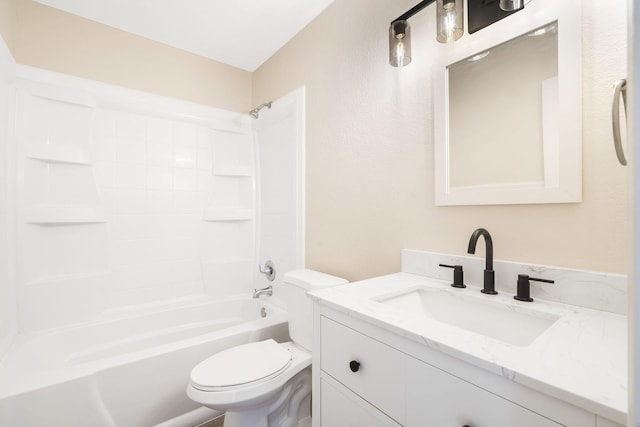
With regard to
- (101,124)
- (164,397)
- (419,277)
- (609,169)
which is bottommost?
(164,397)

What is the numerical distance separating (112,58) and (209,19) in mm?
749

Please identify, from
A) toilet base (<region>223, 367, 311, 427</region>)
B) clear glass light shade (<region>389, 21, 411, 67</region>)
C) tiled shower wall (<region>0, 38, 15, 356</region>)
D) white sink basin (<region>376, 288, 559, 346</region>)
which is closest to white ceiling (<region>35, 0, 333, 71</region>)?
tiled shower wall (<region>0, 38, 15, 356</region>)

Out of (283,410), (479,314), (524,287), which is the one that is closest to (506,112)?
(524,287)

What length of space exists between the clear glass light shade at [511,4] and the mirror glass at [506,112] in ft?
0.36

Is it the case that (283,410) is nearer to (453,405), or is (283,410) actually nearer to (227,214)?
(453,405)

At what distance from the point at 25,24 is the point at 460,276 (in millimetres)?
2760

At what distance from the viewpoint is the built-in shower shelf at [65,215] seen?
1.72 meters

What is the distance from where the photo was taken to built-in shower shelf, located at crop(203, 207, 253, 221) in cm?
240

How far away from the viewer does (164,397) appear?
1.40 meters

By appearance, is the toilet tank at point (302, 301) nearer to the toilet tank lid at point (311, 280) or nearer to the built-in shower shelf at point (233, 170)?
the toilet tank lid at point (311, 280)

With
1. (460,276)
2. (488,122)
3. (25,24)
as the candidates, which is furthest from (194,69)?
(460,276)

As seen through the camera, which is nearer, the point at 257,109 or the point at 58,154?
the point at 58,154

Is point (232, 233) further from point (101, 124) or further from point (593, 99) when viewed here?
point (593, 99)

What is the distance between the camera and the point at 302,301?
1520mm
